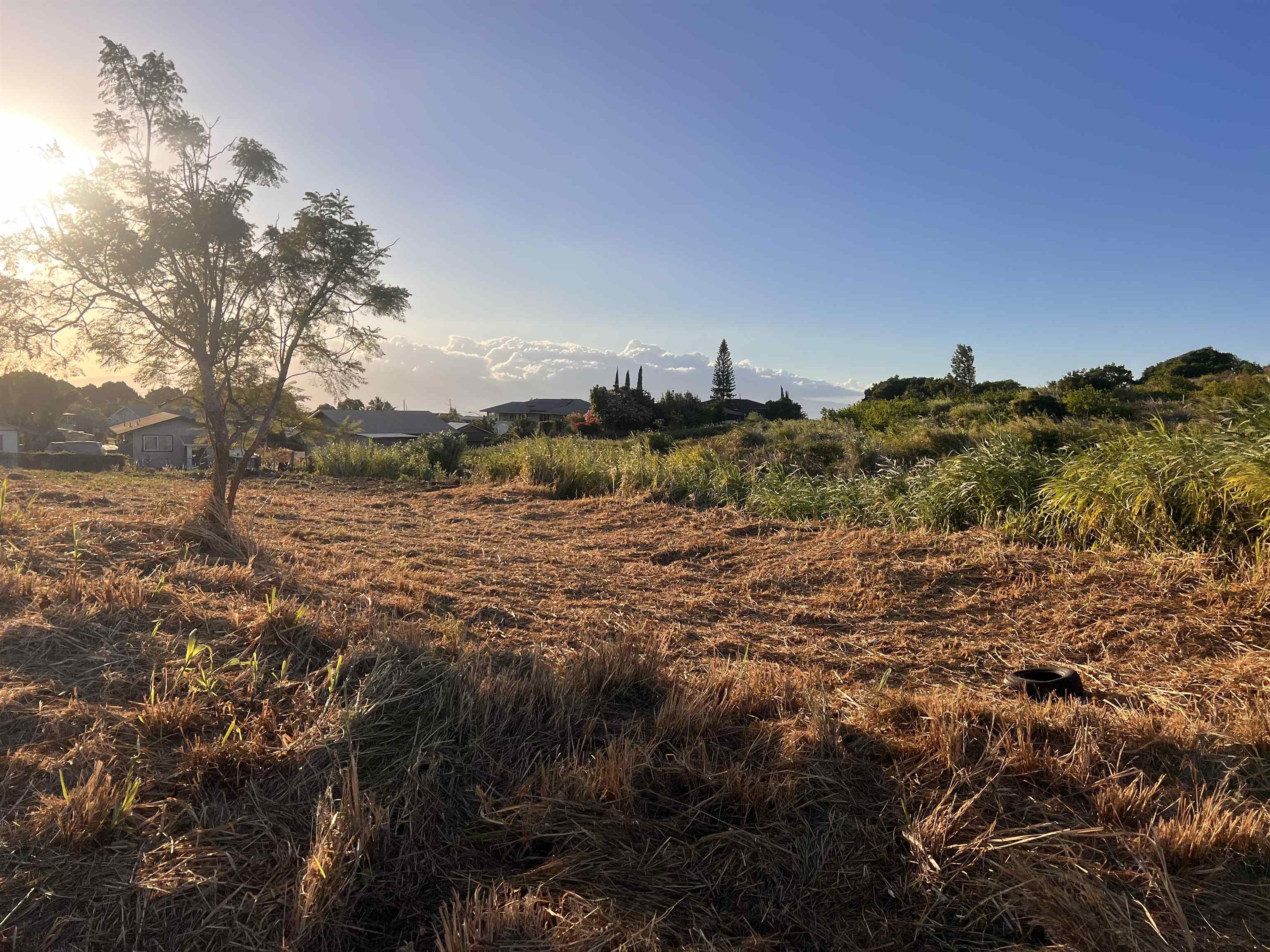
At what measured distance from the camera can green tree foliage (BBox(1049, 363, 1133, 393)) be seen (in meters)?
17.6

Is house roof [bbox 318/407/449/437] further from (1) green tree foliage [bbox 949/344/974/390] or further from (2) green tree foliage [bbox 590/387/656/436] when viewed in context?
(1) green tree foliage [bbox 949/344/974/390]

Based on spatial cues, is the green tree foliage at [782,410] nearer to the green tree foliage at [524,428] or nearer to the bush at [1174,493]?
the green tree foliage at [524,428]

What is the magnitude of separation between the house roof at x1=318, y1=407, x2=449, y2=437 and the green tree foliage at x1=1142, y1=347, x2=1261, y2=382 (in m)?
42.8

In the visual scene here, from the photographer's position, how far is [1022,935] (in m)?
1.52

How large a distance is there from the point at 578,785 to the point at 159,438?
5201 centimetres

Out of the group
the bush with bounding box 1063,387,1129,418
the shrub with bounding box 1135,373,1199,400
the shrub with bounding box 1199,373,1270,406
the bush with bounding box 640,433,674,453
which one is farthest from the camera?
the bush with bounding box 640,433,674,453

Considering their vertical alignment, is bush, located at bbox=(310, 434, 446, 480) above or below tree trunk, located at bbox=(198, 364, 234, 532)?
below

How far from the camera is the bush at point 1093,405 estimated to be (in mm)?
12766

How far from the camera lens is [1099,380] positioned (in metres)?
18.8

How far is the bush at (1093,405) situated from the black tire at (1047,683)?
1113cm

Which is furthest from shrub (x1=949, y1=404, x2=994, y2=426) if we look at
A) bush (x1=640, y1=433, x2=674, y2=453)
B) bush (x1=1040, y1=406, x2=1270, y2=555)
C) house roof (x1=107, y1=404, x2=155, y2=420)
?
house roof (x1=107, y1=404, x2=155, y2=420)

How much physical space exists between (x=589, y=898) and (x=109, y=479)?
542 inches

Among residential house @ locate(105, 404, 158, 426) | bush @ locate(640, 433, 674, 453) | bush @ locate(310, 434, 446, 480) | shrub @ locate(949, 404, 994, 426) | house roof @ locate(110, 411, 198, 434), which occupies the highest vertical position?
residential house @ locate(105, 404, 158, 426)

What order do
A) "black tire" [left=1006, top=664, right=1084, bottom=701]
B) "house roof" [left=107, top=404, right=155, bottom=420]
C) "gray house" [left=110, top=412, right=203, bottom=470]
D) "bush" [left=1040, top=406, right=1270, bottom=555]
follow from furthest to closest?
"house roof" [left=107, top=404, right=155, bottom=420], "gray house" [left=110, top=412, right=203, bottom=470], "bush" [left=1040, top=406, right=1270, bottom=555], "black tire" [left=1006, top=664, right=1084, bottom=701]
